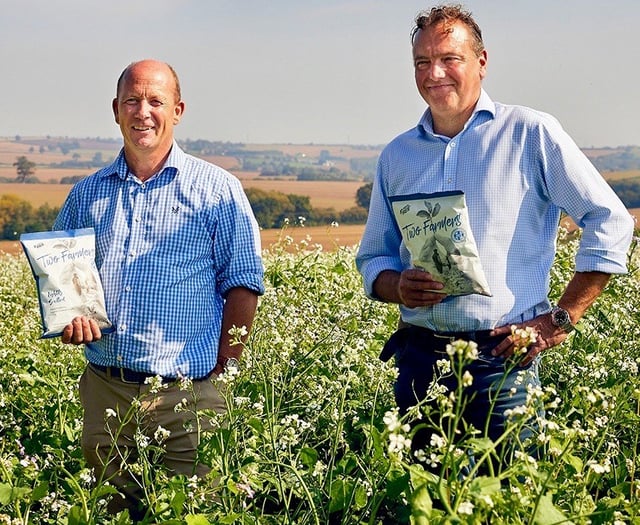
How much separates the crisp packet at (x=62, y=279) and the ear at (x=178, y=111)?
0.59 metres

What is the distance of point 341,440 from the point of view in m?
3.56

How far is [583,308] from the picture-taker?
3.12 m

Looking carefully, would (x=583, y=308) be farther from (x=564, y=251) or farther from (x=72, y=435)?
(x=564, y=251)

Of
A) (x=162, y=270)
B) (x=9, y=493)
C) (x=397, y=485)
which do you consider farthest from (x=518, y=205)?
(x=9, y=493)

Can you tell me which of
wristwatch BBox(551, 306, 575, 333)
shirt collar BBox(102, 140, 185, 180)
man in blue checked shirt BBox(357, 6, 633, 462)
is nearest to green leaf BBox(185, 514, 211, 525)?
man in blue checked shirt BBox(357, 6, 633, 462)


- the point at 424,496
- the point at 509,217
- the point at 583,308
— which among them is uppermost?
the point at 509,217

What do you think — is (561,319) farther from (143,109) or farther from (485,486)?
(143,109)

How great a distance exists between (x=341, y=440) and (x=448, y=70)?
140 centimetres

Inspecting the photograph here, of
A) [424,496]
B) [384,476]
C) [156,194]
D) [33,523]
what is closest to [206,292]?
[156,194]

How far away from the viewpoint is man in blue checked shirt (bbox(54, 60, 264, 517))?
11.5 ft

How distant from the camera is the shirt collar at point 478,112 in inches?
126

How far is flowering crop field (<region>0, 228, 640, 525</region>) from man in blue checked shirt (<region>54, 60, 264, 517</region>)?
195 millimetres

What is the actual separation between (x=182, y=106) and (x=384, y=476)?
174 cm

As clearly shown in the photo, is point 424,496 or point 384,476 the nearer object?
point 424,496
